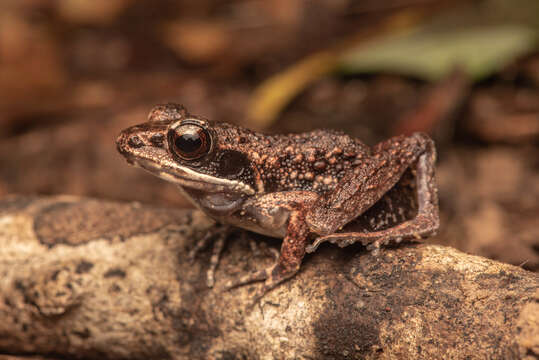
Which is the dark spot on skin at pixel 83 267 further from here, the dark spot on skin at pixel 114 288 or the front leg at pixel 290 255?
the front leg at pixel 290 255

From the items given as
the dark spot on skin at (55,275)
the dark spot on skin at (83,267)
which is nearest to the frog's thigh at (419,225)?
the dark spot on skin at (83,267)

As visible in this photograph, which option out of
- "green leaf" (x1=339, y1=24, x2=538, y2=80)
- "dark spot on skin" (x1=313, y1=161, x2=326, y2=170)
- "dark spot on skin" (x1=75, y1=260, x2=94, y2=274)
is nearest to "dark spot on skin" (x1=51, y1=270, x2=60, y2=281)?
"dark spot on skin" (x1=75, y1=260, x2=94, y2=274)

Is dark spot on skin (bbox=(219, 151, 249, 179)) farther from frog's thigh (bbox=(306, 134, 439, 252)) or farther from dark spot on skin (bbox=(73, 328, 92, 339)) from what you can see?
dark spot on skin (bbox=(73, 328, 92, 339))

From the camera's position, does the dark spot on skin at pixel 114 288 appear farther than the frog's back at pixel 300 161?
Yes

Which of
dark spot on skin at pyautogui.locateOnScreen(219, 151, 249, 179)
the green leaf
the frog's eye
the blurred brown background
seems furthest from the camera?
the green leaf

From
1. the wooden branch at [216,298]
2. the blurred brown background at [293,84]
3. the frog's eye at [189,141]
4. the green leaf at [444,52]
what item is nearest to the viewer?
the wooden branch at [216,298]

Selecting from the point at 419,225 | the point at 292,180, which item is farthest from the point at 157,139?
the point at 419,225

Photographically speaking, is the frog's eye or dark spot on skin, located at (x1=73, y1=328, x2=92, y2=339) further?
dark spot on skin, located at (x1=73, y1=328, x2=92, y2=339)
